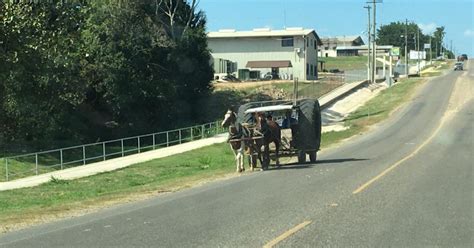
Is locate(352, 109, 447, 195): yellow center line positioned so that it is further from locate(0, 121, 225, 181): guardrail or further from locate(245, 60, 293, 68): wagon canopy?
locate(245, 60, 293, 68): wagon canopy

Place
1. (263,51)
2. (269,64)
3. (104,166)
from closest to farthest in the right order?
1. (104,166)
2. (269,64)
3. (263,51)

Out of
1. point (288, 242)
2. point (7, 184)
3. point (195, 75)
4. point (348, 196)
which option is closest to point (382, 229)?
point (288, 242)

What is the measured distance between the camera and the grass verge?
42.9 feet

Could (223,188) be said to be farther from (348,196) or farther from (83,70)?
(83,70)

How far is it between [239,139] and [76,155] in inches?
771

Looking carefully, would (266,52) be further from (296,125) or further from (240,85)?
(296,125)

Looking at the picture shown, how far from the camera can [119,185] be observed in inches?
854

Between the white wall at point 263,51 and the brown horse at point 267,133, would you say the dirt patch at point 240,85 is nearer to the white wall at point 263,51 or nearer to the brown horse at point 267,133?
the white wall at point 263,51

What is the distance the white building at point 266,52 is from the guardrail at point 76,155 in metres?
38.7

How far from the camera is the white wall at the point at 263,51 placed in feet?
283

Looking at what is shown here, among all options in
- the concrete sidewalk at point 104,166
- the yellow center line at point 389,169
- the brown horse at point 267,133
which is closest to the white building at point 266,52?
the concrete sidewalk at point 104,166

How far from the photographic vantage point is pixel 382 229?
9289 millimetres

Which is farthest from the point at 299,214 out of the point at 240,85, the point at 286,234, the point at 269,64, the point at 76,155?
the point at 269,64

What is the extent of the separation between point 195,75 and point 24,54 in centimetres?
3090
